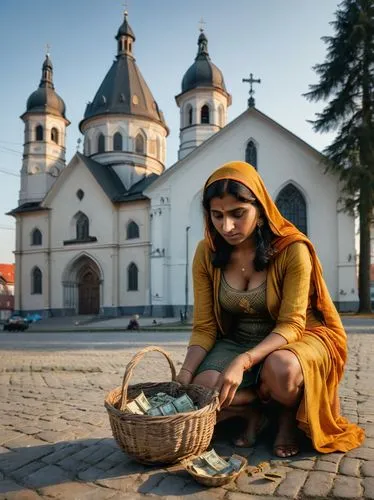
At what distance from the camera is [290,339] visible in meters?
2.83

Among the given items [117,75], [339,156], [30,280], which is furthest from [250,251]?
[117,75]

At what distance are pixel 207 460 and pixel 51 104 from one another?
43.0m

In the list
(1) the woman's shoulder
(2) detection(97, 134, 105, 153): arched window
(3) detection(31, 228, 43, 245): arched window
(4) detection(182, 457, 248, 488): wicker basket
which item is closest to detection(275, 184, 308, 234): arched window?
(2) detection(97, 134, 105, 153): arched window

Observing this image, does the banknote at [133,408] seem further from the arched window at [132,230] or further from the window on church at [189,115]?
the window on church at [189,115]

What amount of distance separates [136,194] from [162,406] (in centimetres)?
3187

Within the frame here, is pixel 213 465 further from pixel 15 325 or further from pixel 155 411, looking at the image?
pixel 15 325

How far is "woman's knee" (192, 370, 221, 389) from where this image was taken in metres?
2.95

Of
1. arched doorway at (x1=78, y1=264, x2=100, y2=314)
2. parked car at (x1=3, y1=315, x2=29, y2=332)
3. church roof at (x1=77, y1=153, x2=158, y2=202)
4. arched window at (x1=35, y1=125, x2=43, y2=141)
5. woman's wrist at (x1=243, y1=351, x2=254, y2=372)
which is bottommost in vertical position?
parked car at (x1=3, y1=315, x2=29, y2=332)

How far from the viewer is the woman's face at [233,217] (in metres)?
2.90

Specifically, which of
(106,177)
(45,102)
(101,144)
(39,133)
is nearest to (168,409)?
(106,177)

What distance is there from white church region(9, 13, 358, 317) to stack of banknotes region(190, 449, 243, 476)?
85.9 feet

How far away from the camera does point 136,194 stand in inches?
1339

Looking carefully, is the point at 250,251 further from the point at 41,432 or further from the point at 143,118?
the point at 143,118

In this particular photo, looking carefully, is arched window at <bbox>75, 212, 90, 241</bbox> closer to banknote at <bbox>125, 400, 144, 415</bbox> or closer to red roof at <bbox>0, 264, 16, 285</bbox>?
banknote at <bbox>125, 400, 144, 415</bbox>
